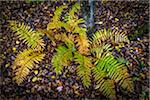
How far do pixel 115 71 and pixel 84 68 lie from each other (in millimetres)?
562

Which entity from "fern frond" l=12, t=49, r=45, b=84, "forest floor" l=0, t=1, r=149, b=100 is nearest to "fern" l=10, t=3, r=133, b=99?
Result: "fern frond" l=12, t=49, r=45, b=84

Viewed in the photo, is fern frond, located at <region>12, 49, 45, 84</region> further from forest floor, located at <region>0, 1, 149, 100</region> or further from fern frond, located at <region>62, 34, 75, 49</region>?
fern frond, located at <region>62, 34, 75, 49</region>

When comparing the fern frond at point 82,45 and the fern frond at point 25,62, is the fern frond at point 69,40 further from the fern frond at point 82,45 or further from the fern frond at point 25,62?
the fern frond at point 25,62

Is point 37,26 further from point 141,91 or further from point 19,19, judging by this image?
point 141,91

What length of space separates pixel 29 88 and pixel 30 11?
2.84 m

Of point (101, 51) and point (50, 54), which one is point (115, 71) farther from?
point (50, 54)

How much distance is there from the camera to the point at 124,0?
7.02 m

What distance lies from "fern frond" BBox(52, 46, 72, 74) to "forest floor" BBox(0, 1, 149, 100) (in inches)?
7.8

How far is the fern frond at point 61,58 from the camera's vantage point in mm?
4629

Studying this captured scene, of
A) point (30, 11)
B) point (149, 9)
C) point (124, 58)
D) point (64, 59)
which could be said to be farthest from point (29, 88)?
point (149, 9)

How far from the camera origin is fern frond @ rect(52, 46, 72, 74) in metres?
4.63

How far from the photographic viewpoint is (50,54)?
5211mm

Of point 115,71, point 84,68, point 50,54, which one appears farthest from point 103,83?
point 50,54

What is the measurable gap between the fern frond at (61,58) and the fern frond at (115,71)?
61cm
